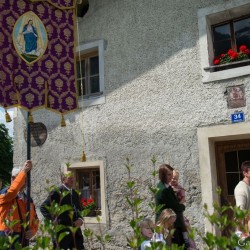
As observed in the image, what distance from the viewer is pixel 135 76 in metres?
6.58

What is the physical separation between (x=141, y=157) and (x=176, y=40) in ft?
6.32

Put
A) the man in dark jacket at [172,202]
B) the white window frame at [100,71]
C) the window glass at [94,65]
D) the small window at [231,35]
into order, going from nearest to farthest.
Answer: the man in dark jacket at [172,202]
the small window at [231,35]
the white window frame at [100,71]
the window glass at [94,65]

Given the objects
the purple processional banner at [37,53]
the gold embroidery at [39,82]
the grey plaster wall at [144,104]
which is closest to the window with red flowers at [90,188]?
the grey plaster wall at [144,104]

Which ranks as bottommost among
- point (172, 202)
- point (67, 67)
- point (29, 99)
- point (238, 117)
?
point (172, 202)

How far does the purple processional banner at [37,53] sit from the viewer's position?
5.16 meters

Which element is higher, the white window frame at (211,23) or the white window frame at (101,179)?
the white window frame at (211,23)

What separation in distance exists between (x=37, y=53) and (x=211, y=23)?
2708 mm

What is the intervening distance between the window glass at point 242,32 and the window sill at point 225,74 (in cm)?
52

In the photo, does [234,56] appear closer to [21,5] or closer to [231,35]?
[231,35]

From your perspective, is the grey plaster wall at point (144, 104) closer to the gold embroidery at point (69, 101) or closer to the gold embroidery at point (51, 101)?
the gold embroidery at point (69, 101)

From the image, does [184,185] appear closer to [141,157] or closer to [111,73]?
[141,157]

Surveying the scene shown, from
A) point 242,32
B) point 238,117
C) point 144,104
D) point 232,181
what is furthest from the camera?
point 144,104

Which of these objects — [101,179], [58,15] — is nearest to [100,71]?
[58,15]

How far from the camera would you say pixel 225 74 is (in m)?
5.69
